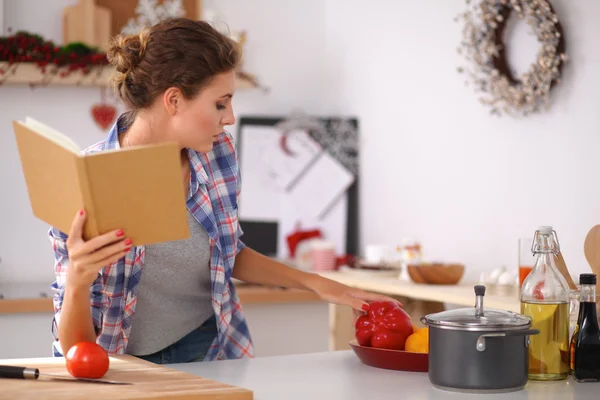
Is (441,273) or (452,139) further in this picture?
(452,139)

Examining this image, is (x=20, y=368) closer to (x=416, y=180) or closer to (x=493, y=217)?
(x=493, y=217)

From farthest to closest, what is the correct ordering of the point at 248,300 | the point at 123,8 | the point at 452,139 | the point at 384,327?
the point at 123,8 → the point at 248,300 → the point at 452,139 → the point at 384,327

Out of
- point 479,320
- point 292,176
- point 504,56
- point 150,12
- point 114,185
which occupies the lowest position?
point 479,320

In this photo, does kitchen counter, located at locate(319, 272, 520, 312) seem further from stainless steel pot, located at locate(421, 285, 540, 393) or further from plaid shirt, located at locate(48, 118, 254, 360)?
stainless steel pot, located at locate(421, 285, 540, 393)

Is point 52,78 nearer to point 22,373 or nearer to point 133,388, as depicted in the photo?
point 22,373

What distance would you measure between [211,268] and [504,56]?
1.41 m

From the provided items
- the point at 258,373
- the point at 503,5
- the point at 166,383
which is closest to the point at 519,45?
the point at 503,5

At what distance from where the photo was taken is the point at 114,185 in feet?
4.76

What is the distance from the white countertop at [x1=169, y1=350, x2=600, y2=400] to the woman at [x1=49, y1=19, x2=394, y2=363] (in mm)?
219

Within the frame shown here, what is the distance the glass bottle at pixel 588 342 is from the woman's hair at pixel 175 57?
3.05 ft

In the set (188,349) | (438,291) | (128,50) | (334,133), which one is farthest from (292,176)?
(128,50)

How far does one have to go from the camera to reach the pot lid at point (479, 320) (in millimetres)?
1451

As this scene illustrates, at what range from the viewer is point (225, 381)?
1.56 meters

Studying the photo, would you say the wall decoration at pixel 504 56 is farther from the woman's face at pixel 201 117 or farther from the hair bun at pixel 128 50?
the hair bun at pixel 128 50
